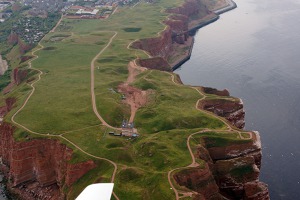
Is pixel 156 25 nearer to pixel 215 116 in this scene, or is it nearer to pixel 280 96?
pixel 280 96

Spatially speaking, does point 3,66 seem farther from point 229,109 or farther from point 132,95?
point 229,109

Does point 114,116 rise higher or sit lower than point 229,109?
higher

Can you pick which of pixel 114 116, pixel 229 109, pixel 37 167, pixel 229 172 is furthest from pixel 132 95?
pixel 229 172

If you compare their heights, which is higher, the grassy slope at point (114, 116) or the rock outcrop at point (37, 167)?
the grassy slope at point (114, 116)

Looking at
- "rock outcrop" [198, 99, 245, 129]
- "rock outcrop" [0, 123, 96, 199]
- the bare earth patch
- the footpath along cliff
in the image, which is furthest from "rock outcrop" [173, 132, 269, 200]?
"rock outcrop" [0, 123, 96, 199]

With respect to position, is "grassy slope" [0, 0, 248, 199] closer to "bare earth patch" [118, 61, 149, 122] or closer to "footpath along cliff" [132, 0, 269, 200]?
"bare earth patch" [118, 61, 149, 122]

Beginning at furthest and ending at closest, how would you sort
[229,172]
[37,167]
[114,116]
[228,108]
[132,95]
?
[132,95], [228,108], [114,116], [37,167], [229,172]

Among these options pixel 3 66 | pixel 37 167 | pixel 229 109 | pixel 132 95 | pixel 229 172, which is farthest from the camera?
pixel 3 66

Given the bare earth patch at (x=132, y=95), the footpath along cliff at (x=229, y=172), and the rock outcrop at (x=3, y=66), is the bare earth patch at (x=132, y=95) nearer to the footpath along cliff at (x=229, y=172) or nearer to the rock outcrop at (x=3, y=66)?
the footpath along cliff at (x=229, y=172)

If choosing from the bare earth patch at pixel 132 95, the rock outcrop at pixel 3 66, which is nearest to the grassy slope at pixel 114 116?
the bare earth patch at pixel 132 95
